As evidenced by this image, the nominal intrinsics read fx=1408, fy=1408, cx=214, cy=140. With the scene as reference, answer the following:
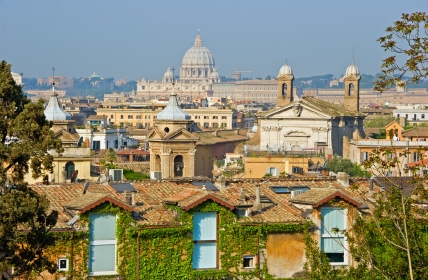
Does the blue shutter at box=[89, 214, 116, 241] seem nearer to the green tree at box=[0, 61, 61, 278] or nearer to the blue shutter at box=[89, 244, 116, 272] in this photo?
the blue shutter at box=[89, 244, 116, 272]

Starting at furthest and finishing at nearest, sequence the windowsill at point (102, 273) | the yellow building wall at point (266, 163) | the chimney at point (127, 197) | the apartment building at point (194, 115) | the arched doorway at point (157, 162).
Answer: the apartment building at point (194, 115), the arched doorway at point (157, 162), the yellow building wall at point (266, 163), the chimney at point (127, 197), the windowsill at point (102, 273)

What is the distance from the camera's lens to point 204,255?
829 inches

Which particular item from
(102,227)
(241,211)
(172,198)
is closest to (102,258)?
(102,227)

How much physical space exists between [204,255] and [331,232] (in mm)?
1978

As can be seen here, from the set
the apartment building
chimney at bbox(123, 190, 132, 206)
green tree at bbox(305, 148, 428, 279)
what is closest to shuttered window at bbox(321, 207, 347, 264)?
green tree at bbox(305, 148, 428, 279)

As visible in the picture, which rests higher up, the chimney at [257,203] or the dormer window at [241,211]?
the chimney at [257,203]

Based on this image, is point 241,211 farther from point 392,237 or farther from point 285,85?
point 285,85

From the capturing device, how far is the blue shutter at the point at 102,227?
20.5 m

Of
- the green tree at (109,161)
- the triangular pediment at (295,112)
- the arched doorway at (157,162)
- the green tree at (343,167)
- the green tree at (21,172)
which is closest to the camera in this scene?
the green tree at (21,172)

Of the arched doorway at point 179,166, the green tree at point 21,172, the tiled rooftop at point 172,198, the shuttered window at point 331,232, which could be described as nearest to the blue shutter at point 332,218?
the shuttered window at point 331,232

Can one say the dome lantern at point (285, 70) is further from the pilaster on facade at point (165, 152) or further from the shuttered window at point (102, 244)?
the shuttered window at point (102, 244)

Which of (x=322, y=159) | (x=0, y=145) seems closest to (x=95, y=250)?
(x=0, y=145)

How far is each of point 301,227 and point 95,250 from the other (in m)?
3.19

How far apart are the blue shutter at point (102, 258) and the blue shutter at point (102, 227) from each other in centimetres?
14
